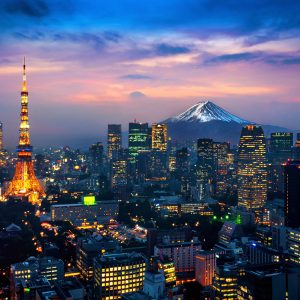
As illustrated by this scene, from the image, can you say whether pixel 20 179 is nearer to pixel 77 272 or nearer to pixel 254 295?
pixel 77 272

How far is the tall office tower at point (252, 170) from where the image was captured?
88.1 ft

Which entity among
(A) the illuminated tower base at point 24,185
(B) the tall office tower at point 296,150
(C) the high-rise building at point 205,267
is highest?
(B) the tall office tower at point 296,150

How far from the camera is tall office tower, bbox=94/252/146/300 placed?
11328mm

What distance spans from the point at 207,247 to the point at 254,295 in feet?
27.3

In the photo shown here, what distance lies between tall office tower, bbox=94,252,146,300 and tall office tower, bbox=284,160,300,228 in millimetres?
9864

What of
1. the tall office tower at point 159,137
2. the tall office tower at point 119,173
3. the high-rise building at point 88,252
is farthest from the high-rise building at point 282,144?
the high-rise building at point 88,252

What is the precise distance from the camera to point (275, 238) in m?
16.2

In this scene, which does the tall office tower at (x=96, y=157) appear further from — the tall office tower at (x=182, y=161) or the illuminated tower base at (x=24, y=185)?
the illuminated tower base at (x=24, y=185)

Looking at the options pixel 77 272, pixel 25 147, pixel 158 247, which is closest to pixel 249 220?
pixel 158 247

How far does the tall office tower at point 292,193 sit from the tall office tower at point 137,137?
22.6 meters

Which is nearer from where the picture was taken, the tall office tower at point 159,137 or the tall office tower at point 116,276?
the tall office tower at point 116,276

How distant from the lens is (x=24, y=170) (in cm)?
2638

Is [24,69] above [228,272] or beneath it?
above

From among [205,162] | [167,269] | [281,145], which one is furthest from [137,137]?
[167,269]
